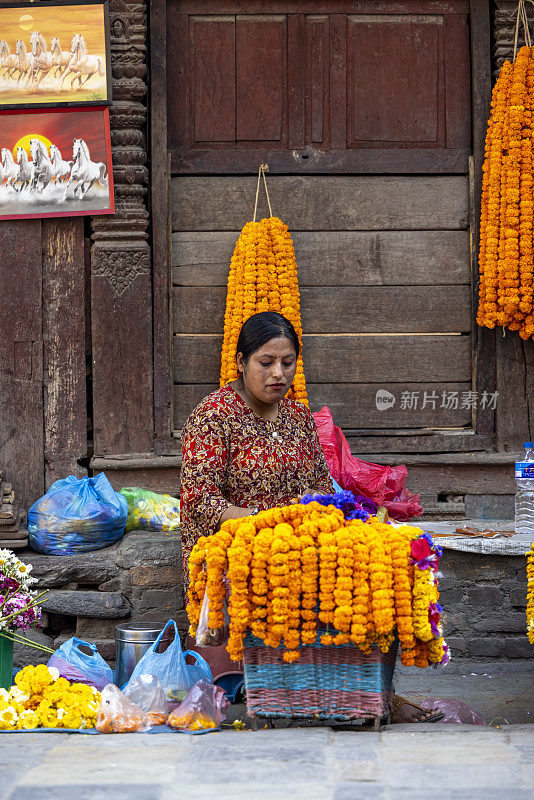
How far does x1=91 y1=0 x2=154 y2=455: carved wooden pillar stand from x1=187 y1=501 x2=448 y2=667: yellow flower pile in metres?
2.21

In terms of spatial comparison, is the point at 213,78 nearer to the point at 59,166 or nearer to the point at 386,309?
the point at 59,166

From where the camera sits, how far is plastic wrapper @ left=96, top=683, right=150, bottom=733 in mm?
3033

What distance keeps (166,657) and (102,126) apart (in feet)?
9.70

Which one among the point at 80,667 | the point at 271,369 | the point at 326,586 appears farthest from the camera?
the point at 80,667

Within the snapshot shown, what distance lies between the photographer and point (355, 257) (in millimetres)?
5035

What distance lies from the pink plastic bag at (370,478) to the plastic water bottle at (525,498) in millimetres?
490

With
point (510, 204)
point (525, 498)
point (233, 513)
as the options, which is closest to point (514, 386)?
point (525, 498)

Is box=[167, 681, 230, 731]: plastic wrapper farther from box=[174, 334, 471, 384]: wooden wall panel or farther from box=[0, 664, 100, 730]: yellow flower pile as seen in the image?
box=[174, 334, 471, 384]: wooden wall panel

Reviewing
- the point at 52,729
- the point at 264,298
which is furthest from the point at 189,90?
the point at 52,729

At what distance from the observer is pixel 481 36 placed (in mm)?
4961

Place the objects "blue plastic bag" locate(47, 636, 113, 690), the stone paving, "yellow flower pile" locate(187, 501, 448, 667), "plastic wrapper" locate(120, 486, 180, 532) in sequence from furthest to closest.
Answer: "plastic wrapper" locate(120, 486, 180, 532)
"blue plastic bag" locate(47, 636, 113, 690)
"yellow flower pile" locate(187, 501, 448, 667)
the stone paving

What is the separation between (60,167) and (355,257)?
5.70ft

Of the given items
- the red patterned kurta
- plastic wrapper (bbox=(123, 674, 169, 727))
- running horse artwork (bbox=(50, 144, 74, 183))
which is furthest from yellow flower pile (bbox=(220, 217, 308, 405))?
plastic wrapper (bbox=(123, 674, 169, 727))

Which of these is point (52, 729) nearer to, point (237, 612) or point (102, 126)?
point (237, 612)
